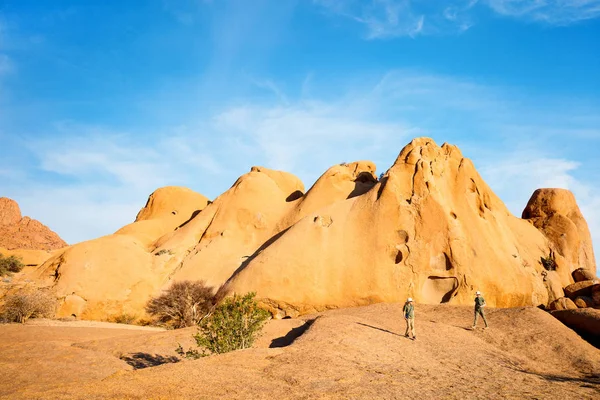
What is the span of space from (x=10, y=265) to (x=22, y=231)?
33723 millimetres

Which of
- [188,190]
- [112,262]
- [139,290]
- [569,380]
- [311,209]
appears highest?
[188,190]

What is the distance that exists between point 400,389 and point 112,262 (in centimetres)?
2468

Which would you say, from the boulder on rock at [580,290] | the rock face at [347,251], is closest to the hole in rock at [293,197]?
the rock face at [347,251]

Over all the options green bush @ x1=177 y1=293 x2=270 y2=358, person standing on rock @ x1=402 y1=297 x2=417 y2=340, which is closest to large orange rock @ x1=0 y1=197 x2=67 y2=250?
green bush @ x1=177 y1=293 x2=270 y2=358

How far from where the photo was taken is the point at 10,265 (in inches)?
1277

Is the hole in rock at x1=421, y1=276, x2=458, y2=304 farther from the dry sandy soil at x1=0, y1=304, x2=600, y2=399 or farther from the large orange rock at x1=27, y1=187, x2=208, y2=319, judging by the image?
the large orange rock at x1=27, y1=187, x2=208, y2=319

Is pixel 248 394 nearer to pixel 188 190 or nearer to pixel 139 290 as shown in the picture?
pixel 139 290

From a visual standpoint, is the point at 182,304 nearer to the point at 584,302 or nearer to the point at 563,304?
the point at 563,304

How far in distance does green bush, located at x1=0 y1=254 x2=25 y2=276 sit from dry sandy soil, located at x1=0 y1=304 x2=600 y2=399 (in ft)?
47.9

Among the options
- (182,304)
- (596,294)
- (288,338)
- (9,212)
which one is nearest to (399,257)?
(288,338)

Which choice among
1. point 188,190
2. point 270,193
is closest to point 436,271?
point 270,193

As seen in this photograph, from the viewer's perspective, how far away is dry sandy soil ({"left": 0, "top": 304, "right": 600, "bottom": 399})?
8.70 metres

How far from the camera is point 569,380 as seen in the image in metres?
11.9

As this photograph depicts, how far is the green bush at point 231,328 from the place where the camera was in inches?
520
